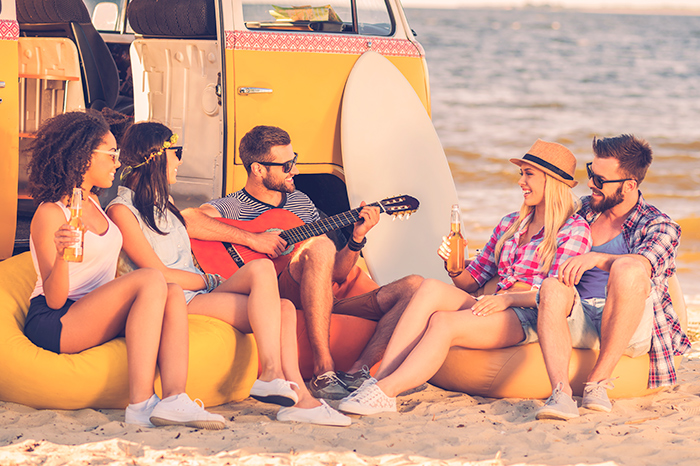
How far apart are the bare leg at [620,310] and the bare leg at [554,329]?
169 mm

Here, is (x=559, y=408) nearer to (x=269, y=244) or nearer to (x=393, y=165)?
(x=269, y=244)

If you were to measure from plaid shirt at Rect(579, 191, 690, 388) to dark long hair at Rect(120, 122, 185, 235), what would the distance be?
2223mm

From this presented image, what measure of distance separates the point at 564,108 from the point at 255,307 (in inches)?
771

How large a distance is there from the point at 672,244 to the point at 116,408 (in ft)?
8.63

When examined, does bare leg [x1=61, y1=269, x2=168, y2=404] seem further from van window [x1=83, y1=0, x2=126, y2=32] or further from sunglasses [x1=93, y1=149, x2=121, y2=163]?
van window [x1=83, y1=0, x2=126, y2=32]

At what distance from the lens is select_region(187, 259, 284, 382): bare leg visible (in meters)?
3.49

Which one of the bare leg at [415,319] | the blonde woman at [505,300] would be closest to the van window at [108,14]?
the blonde woman at [505,300]

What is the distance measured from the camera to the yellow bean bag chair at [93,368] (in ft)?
11.0

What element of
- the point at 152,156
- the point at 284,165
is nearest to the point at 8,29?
the point at 152,156

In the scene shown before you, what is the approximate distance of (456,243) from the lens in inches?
155

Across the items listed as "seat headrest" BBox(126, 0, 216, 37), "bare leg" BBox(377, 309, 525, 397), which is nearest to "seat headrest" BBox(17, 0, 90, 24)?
"seat headrest" BBox(126, 0, 216, 37)

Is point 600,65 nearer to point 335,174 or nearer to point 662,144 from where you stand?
point 662,144

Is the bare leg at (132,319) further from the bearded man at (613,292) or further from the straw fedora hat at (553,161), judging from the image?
the straw fedora hat at (553,161)

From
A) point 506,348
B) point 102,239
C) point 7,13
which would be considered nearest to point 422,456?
point 506,348
